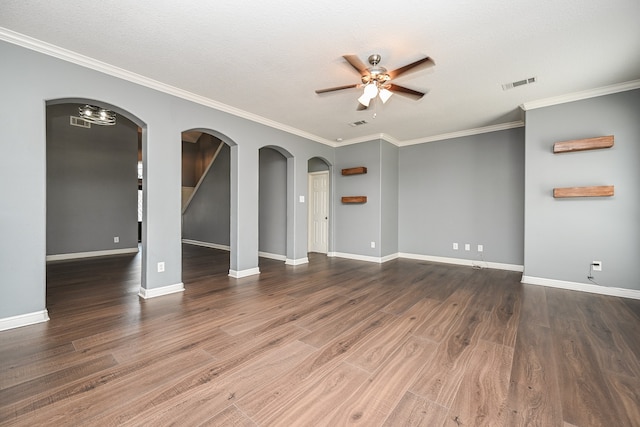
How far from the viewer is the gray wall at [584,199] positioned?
3.53 metres

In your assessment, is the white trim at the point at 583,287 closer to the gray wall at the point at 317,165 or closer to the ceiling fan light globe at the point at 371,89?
the ceiling fan light globe at the point at 371,89

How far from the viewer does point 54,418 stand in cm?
144

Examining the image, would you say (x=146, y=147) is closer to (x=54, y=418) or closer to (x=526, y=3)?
(x=54, y=418)

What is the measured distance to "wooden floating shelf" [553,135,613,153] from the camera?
357 cm

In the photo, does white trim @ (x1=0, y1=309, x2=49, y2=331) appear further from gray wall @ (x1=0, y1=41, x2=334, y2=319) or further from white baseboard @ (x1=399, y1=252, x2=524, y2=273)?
white baseboard @ (x1=399, y1=252, x2=524, y2=273)

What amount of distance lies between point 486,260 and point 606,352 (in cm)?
336

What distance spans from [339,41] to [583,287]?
15.1ft

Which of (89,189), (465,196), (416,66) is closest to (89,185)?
(89,189)

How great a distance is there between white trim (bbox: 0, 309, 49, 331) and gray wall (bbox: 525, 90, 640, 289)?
6188 millimetres

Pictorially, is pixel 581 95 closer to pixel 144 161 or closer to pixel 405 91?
pixel 405 91

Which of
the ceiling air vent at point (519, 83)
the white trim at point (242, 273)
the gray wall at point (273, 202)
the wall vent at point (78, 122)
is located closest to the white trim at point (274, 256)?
the gray wall at point (273, 202)

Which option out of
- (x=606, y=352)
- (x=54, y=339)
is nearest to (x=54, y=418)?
(x=54, y=339)

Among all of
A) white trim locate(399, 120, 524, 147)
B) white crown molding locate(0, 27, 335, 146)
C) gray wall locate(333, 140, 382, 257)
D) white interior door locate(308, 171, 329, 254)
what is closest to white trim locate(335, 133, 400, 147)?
gray wall locate(333, 140, 382, 257)

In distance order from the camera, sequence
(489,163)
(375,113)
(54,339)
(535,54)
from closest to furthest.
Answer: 1. (54,339)
2. (535,54)
3. (375,113)
4. (489,163)
